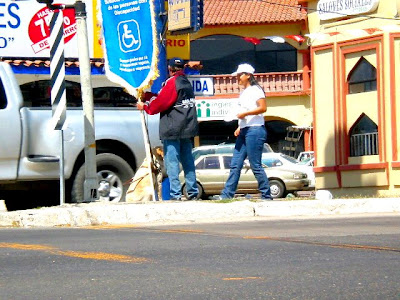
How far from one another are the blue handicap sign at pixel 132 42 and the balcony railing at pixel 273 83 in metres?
33.6

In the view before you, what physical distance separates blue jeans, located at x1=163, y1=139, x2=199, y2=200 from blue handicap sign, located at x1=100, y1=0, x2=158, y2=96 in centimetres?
155

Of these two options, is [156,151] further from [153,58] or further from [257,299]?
[257,299]

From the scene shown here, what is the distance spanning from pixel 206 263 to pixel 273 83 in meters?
41.6

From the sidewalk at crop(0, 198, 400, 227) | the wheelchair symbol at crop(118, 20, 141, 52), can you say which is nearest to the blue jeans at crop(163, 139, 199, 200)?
the sidewalk at crop(0, 198, 400, 227)

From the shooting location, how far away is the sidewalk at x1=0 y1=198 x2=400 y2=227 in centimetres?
1173

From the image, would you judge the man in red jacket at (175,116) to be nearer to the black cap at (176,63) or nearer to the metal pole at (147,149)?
the black cap at (176,63)

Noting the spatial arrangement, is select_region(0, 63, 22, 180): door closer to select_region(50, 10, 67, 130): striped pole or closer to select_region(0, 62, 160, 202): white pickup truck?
select_region(0, 62, 160, 202): white pickup truck

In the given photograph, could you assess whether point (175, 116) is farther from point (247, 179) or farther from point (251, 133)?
point (247, 179)

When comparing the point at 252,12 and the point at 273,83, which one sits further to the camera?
the point at 252,12

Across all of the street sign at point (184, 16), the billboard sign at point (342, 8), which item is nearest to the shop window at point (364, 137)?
the billboard sign at point (342, 8)

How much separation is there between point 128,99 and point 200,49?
3430 centimetres

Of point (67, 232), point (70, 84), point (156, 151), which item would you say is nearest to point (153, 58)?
point (156, 151)

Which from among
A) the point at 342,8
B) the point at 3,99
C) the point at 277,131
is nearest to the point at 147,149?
the point at 3,99

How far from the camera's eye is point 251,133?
1327 centimetres
